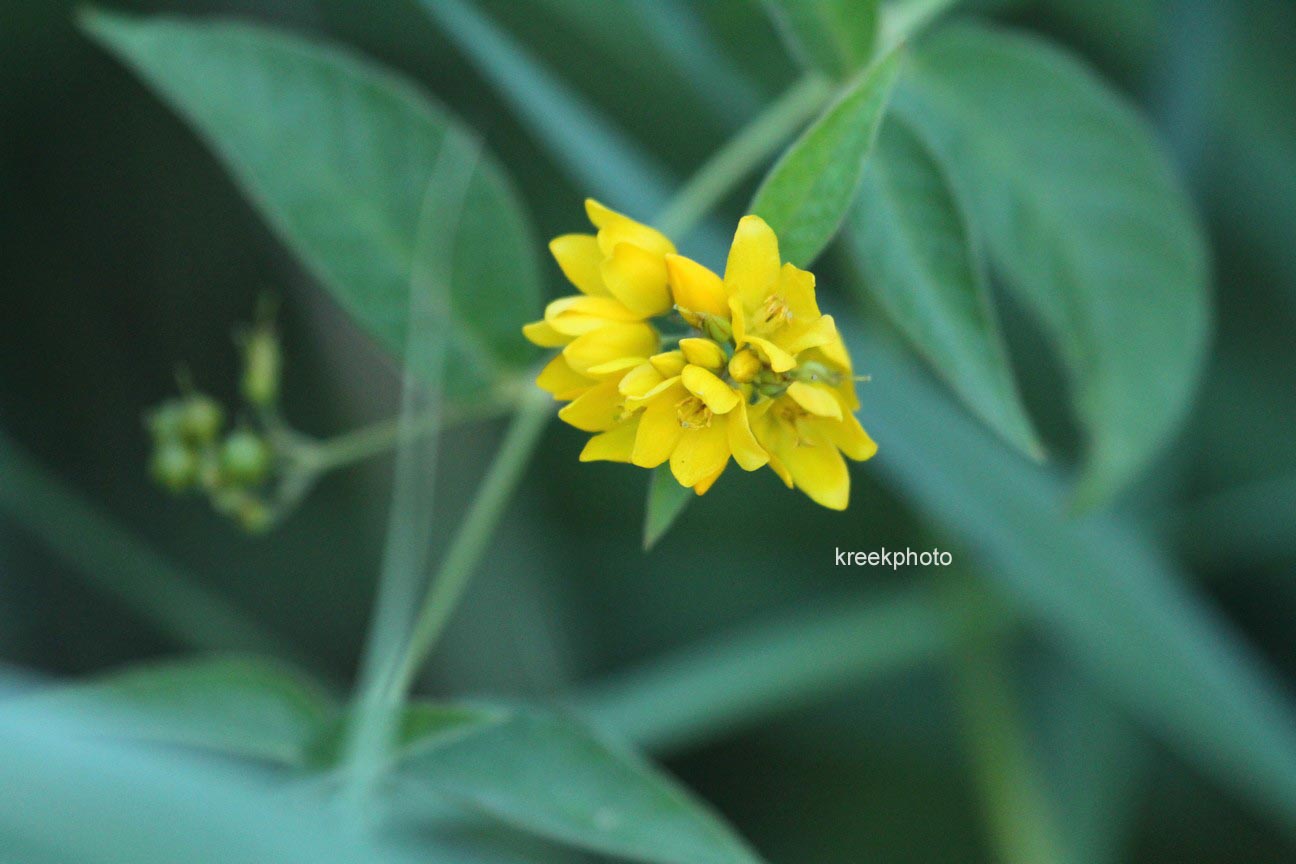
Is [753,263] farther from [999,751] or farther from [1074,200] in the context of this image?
[999,751]

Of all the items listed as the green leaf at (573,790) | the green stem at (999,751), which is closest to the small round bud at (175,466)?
the green leaf at (573,790)

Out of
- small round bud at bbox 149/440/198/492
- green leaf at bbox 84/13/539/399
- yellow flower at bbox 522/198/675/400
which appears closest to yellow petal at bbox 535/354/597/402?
yellow flower at bbox 522/198/675/400

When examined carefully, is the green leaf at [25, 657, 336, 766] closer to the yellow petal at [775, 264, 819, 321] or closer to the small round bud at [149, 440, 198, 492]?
the small round bud at [149, 440, 198, 492]

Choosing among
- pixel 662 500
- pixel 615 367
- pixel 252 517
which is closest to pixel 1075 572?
pixel 662 500

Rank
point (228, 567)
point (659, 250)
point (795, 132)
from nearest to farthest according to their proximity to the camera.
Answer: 1. point (659, 250)
2. point (795, 132)
3. point (228, 567)

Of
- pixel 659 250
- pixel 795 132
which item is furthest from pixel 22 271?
pixel 659 250

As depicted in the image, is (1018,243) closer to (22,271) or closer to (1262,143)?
(1262,143)
